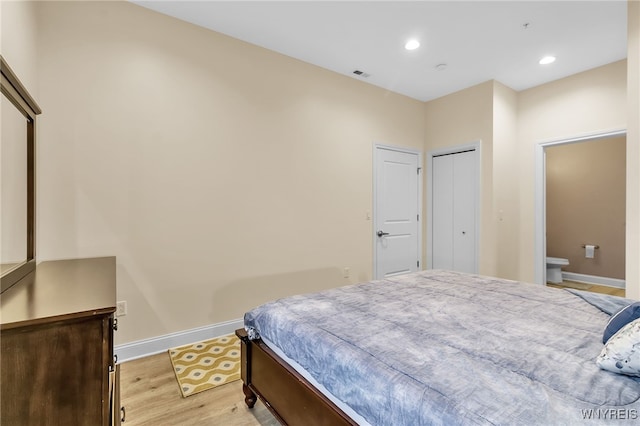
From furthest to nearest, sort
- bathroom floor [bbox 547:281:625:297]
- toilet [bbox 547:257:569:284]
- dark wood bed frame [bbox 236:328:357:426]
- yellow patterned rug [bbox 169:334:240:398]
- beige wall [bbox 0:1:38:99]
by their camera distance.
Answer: toilet [bbox 547:257:569:284] → bathroom floor [bbox 547:281:625:297] → yellow patterned rug [bbox 169:334:240:398] → beige wall [bbox 0:1:38:99] → dark wood bed frame [bbox 236:328:357:426]

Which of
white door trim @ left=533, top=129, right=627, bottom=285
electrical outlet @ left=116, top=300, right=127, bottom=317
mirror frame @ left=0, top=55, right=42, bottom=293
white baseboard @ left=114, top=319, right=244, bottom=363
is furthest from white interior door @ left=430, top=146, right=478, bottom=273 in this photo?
mirror frame @ left=0, top=55, right=42, bottom=293

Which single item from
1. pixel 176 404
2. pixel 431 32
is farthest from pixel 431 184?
pixel 176 404

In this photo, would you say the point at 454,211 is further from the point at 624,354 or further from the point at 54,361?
the point at 54,361

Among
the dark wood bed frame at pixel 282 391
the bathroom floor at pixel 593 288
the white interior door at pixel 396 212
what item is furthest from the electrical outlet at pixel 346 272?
the bathroom floor at pixel 593 288

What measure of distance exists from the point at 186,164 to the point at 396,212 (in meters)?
2.85

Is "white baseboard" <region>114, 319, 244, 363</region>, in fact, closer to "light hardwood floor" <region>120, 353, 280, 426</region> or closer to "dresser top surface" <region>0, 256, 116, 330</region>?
"light hardwood floor" <region>120, 353, 280, 426</region>

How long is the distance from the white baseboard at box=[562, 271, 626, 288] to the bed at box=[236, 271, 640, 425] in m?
4.17

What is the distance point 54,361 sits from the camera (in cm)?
100

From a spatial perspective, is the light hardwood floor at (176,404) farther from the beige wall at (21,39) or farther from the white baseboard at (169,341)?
the beige wall at (21,39)

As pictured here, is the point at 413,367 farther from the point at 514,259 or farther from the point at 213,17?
the point at 514,259

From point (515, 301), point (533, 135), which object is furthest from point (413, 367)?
point (533, 135)

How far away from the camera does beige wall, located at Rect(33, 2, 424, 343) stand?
229cm

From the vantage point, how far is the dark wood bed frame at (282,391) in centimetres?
127

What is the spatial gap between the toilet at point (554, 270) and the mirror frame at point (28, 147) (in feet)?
21.0
